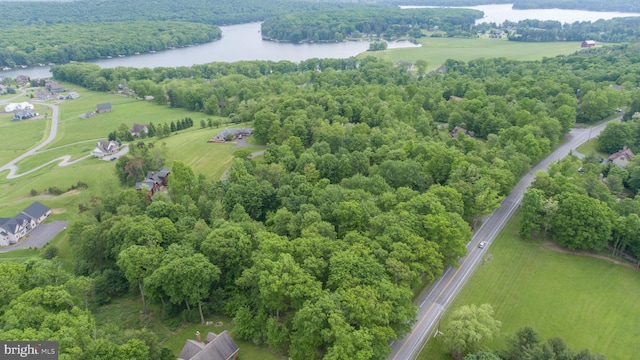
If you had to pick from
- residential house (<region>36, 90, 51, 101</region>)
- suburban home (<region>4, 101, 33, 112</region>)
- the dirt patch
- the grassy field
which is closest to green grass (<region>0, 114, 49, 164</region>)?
suburban home (<region>4, 101, 33, 112</region>)

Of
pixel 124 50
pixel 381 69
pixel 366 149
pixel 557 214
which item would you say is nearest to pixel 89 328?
pixel 366 149

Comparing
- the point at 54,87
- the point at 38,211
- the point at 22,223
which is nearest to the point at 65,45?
the point at 54,87

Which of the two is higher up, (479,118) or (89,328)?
(479,118)

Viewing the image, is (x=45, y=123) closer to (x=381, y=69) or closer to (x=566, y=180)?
(x=381, y=69)

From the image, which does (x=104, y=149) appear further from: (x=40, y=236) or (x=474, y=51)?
(x=474, y=51)

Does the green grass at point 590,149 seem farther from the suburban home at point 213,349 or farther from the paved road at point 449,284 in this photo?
the suburban home at point 213,349

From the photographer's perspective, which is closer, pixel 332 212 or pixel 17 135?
pixel 332 212
